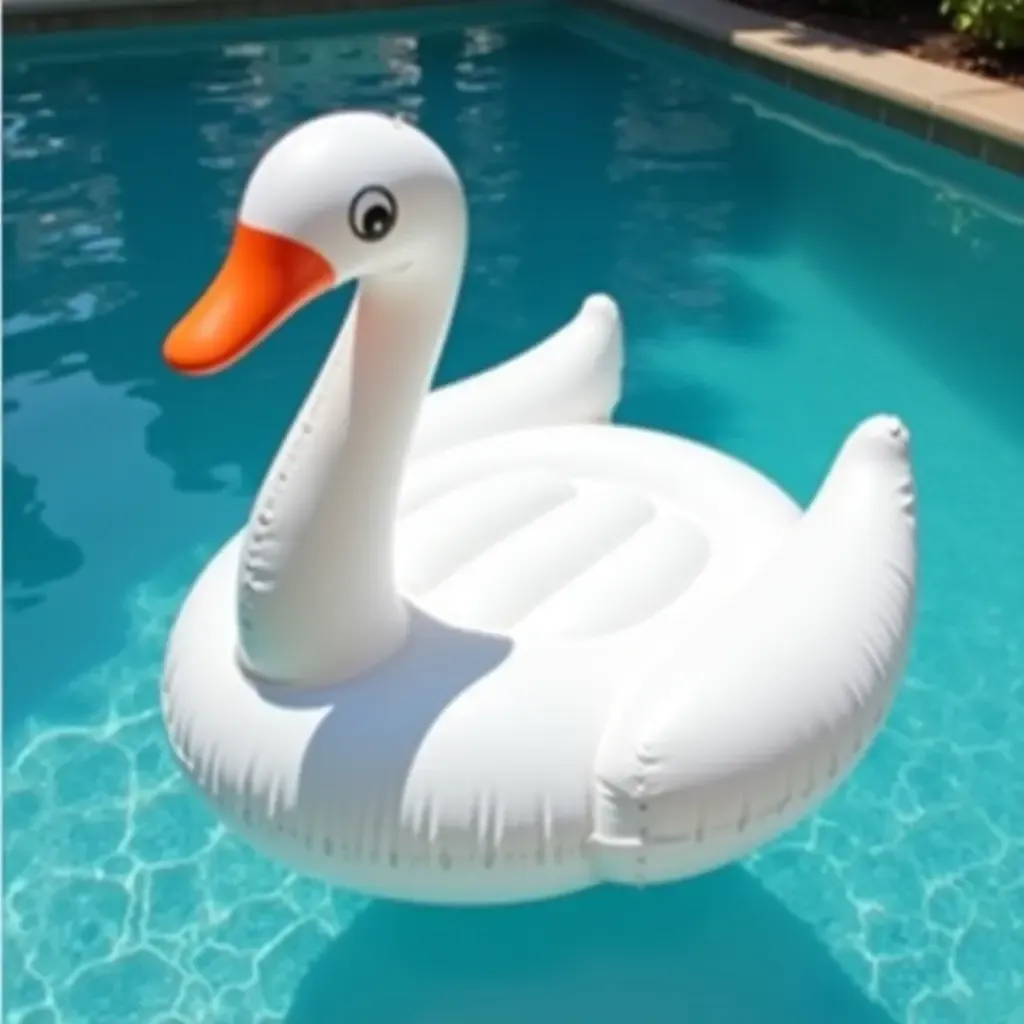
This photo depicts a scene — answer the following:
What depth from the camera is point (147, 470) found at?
165 inches

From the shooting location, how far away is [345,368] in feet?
6.59

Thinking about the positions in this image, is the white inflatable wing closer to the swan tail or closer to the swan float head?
the swan tail

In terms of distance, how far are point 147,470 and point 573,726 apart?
243 cm

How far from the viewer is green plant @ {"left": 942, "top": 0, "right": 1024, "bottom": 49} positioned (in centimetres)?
680

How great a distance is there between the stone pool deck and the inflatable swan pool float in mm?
4384

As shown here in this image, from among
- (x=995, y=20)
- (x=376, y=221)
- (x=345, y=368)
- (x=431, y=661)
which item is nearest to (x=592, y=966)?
(x=431, y=661)

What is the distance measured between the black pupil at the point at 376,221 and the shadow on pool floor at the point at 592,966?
4.08ft

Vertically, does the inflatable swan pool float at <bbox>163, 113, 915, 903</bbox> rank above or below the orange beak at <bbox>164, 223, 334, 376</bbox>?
below

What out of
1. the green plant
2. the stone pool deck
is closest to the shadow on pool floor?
the stone pool deck

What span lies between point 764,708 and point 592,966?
751 millimetres

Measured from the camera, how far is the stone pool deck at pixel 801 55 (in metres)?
6.27

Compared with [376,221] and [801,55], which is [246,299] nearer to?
[376,221]

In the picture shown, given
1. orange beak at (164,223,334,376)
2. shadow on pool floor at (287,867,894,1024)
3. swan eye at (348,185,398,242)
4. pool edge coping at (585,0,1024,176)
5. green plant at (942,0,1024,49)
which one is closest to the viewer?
orange beak at (164,223,334,376)

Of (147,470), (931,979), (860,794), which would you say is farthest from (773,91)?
(931,979)
